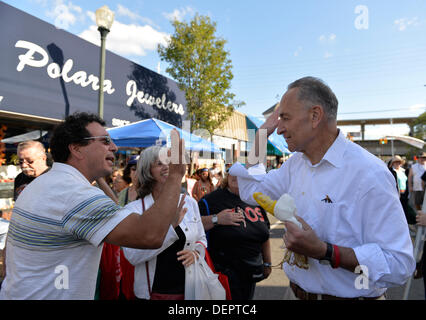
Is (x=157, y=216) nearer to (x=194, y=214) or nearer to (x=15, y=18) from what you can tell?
(x=194, y=214)

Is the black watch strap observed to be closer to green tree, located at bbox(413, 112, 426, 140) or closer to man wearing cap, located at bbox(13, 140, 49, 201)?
man wearing cap, located at bbox(13, 140, 49, 201)

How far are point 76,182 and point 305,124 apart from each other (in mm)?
1363

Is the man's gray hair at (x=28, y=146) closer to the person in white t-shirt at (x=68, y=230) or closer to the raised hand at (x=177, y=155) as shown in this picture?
the person in white t-shirt at (x=68, y=230)

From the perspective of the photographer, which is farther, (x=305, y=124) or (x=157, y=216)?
(x=305, y=124)

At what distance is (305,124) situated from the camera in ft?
5.38

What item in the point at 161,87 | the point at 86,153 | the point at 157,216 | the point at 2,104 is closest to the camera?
the point at 157,216

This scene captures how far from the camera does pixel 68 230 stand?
139 centimetres

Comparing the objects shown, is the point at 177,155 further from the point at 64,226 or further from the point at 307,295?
the point at 307,295

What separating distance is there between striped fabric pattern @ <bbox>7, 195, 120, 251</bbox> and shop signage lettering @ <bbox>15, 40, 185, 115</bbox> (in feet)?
26.2

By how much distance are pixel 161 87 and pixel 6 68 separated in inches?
265
